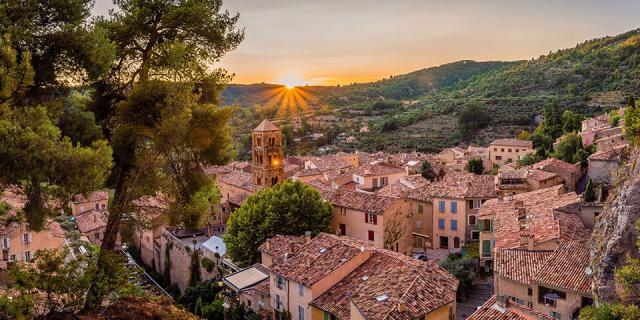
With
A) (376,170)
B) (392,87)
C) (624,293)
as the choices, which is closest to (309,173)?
(376,170)

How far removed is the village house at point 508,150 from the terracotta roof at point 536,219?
27.1m

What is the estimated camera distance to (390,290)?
18094 millimetres

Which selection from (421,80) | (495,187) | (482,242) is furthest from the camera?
(421,80)

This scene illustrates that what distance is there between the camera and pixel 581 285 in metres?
17.0

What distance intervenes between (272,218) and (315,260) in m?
7.25

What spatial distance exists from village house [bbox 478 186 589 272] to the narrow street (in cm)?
108

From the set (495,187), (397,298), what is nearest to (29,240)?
(397,298)

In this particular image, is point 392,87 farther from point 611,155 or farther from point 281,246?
point 281,246

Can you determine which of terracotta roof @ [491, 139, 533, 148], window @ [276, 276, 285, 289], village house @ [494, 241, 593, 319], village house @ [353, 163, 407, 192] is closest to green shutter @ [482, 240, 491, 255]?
village house @ [494, 241, 593, 319]

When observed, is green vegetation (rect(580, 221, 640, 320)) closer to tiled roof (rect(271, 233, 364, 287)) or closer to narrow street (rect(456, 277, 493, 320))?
narrow street (rect(456, 277, 493, 320))

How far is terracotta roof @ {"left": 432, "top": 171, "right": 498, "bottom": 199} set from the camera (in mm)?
31875

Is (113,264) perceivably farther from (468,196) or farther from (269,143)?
(269,143)

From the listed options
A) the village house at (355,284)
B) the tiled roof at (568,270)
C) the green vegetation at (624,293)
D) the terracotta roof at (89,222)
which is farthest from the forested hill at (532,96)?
the green vegetation at (624,293)

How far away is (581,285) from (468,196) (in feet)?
48.6
